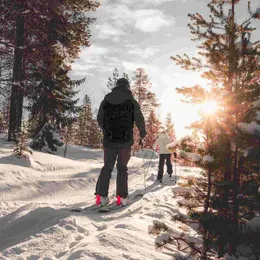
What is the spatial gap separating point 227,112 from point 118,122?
2.46 metres

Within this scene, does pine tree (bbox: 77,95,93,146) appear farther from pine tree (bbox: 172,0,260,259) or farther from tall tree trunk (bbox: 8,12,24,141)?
pine tree (bbox: 172,0,260,259)

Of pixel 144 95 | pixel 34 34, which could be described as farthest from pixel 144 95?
pixel 34 34

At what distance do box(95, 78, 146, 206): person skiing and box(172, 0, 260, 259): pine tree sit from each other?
1.89 m

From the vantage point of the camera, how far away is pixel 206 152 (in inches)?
106

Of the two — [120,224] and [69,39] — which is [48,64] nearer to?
[69,39]

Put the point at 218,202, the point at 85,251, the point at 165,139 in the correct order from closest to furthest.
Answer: the point at 85,251
the point at 218,202
the point at 165,139

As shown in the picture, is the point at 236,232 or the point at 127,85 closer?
the point at 236,232

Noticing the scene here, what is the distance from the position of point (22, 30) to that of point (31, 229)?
43.0 feet

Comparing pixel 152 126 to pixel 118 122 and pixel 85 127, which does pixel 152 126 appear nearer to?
pixel 85 127

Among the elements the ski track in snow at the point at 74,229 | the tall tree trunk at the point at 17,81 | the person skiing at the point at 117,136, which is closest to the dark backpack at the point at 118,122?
the person skiing at the point at 117,136

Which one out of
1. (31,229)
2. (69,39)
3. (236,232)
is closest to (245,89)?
(236,232)

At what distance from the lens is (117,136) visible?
16.2 feet

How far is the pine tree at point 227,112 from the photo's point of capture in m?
2.66

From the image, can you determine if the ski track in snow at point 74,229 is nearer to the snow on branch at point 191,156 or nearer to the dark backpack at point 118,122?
the snow on branch at point 191,156
